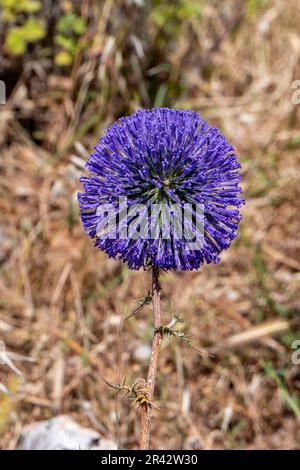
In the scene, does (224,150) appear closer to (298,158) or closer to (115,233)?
(115,233)

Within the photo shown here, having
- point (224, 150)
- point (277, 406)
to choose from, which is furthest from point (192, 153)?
point (277, 406)

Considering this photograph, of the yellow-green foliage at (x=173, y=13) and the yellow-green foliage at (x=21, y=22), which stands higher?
the yellow-green foliage at (x=173, y=13)

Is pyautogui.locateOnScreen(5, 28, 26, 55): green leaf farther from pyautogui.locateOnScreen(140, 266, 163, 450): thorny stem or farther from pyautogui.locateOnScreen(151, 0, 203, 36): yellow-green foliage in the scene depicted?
pyautogui.locateOnScreen(140, 266, 163, 450): thorny stem

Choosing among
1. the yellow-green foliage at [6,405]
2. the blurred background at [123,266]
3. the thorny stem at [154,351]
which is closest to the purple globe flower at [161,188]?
the thorny stem at [154,351]

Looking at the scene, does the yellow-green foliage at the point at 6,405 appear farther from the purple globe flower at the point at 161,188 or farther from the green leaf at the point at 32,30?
the green leaf at the point at 32,30

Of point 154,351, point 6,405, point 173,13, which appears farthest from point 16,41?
point 154,351
